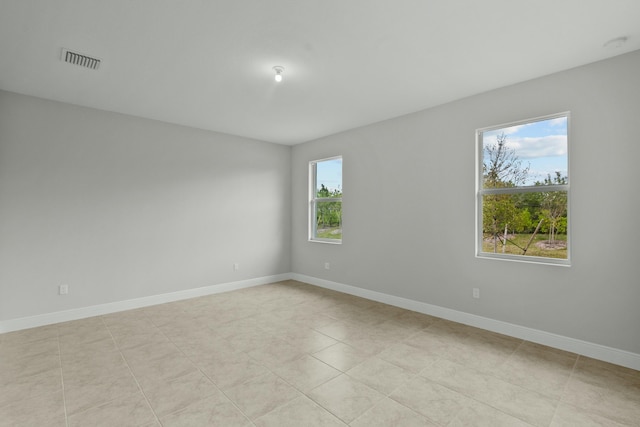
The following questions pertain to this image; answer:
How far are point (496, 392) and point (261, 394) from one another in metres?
1.68

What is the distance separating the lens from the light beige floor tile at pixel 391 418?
1.85 m

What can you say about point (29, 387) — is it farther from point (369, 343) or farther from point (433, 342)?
point (433, 342)

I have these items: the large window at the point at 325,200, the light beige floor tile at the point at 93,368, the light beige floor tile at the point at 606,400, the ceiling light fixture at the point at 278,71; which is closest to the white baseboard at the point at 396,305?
the light beige floor tile at the point at 606,400

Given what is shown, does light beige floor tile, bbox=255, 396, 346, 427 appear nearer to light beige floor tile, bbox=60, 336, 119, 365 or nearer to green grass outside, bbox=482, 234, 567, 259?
light beige floor tile, bbox=60, 336, 119, 365

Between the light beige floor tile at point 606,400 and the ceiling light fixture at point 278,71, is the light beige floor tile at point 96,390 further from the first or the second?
the light beige floor tile at point 606,400

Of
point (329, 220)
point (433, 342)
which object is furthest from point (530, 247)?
point (329, 220)

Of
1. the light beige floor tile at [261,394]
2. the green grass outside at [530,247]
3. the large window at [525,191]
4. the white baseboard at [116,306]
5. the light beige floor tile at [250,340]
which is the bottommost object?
the light beige floor tile at [250,340]

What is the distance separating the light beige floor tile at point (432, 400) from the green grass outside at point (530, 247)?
1.79 m

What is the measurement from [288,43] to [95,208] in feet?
10.7

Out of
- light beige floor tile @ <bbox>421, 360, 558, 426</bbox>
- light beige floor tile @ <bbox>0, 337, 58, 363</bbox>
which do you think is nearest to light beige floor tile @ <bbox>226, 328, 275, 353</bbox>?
light beige floor tile @ <bbox>421, 360, 558, 426</bbox>

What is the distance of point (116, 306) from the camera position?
4.00 m

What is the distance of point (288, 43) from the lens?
2469mm

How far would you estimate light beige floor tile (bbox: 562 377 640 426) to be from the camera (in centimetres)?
195

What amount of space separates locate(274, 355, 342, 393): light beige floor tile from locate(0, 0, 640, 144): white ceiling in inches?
105
